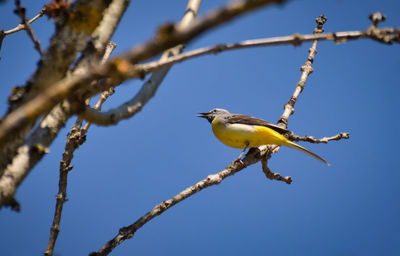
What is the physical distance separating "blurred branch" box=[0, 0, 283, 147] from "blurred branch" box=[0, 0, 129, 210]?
0.65m

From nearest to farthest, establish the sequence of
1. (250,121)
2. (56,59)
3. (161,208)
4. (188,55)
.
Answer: (188,55), (56,59), (161,208), (250,121)

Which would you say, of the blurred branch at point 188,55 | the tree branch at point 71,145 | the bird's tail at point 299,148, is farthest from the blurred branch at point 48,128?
the bird's tail at point 299,148

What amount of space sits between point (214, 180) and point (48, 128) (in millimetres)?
2615

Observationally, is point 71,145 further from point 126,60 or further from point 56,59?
point 126,60

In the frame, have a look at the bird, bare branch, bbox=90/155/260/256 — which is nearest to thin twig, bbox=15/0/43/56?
bare branch, bbox=90/155/260/256

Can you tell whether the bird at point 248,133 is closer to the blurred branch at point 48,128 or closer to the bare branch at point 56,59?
the blurred branch at point 48,128

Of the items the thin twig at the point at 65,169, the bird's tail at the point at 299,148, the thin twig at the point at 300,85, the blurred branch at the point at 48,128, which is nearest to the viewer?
the blurred branch at the point at 48,128

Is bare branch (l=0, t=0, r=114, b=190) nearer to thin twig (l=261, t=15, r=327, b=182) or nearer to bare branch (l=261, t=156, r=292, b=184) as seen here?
bare branch (l=261, t=156, r=292, b=184)

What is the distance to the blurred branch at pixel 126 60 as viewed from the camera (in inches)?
63.0

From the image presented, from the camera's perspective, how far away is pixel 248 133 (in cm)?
699

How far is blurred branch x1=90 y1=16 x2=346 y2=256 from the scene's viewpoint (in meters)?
3.70

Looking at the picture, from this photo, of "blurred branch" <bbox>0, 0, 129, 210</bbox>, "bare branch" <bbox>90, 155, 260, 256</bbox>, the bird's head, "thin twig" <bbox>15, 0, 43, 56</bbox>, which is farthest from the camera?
the bird's head

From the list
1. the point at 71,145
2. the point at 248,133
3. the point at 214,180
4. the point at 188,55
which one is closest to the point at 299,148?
the point at 248,133

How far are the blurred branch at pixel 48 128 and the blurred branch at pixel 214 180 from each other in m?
1.59
